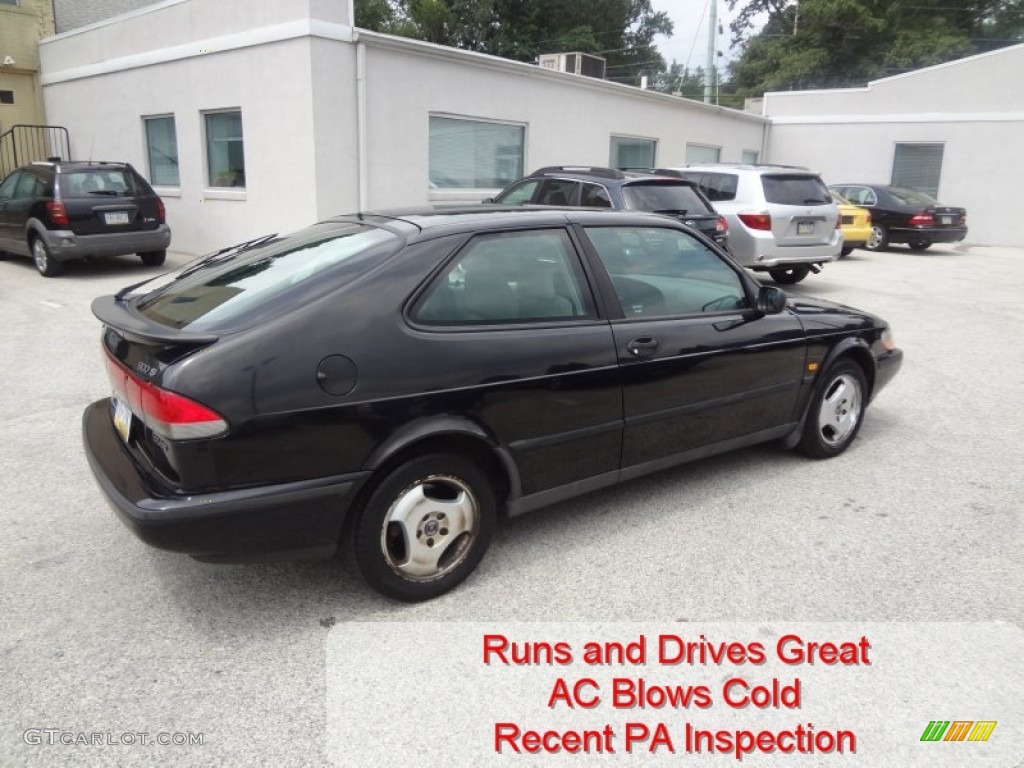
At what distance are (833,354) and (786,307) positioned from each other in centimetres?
41

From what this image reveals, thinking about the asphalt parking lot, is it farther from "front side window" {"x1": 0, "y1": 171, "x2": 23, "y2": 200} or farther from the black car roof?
"front side window" {"x1": 0, "y1": 171, "x2": 23, "y2": 200}

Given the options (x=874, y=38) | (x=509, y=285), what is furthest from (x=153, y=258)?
(x=874, y=38)

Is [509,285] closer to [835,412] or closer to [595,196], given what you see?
[835,412]

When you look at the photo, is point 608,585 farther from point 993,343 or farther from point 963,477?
point 993,343

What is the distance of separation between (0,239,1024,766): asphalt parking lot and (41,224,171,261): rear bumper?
582 cm

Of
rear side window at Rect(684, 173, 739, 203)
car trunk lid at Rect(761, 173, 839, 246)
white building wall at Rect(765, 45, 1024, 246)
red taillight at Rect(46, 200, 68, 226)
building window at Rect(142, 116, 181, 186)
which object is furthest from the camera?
white building wall at Rect(765, 45, 1024, 246)

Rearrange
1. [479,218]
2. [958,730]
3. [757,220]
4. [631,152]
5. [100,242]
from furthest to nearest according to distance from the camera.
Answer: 1. [631,152]
2. [100,242]
3. [757,220]
4. [479,218]
5. [958,730]

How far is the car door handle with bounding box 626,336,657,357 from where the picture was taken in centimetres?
369

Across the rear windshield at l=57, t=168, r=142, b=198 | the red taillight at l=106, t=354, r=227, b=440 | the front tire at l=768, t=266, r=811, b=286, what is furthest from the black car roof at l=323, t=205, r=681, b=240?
the front tire at l=768, t=266, r=811, b=286

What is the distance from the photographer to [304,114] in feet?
36.3

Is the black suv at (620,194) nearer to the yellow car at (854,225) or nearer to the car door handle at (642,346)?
the car door handle at (642,346)

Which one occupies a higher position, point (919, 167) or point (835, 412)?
point (919, 167)

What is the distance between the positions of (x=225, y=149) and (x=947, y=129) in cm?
1913

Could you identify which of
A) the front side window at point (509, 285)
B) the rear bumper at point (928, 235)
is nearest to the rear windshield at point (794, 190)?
the front side window at point (509, 285)
